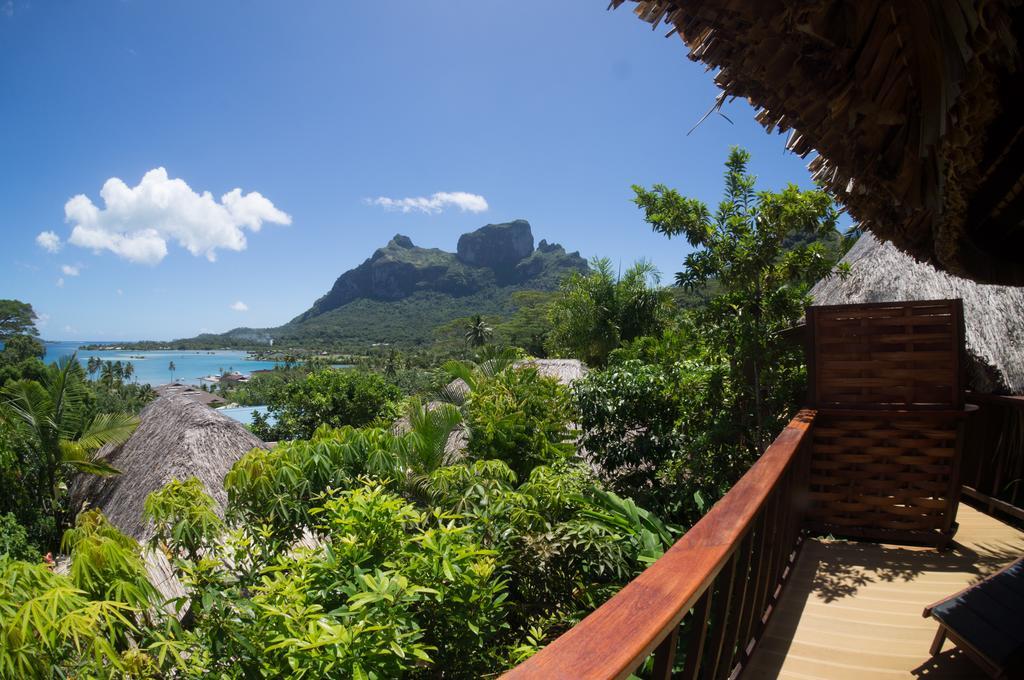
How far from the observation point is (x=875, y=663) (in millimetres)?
1828

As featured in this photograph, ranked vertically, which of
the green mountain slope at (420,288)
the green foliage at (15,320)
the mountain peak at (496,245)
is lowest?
the green foliage at (15,320)

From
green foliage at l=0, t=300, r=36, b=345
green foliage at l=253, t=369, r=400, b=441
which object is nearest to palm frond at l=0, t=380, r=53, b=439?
green foliage at l=253, t=369, r=400, b=441

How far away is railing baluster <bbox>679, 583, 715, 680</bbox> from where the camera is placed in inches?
44.8

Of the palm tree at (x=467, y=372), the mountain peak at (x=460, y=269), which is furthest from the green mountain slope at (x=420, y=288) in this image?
the palm tree at (x=467, y=372)

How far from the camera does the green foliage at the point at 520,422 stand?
4582 mm

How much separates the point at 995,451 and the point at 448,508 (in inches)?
206

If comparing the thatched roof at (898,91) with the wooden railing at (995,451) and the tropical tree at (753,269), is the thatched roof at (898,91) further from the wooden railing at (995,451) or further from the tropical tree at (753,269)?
the wooden railing at (995,451)

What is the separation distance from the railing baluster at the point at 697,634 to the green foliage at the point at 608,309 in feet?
52.0

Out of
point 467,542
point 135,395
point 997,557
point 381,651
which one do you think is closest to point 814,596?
point 997,557

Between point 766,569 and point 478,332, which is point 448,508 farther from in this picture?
point 478,332

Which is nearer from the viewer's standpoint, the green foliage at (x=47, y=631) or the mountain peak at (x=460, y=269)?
the green foliage at (x=47, y=631)

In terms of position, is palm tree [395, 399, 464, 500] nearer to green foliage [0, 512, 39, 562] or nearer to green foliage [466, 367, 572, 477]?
green foliage [466, 367, 572, 477]

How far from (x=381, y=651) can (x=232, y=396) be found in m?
58.8

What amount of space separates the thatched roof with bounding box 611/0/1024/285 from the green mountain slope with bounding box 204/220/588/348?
266 ft
